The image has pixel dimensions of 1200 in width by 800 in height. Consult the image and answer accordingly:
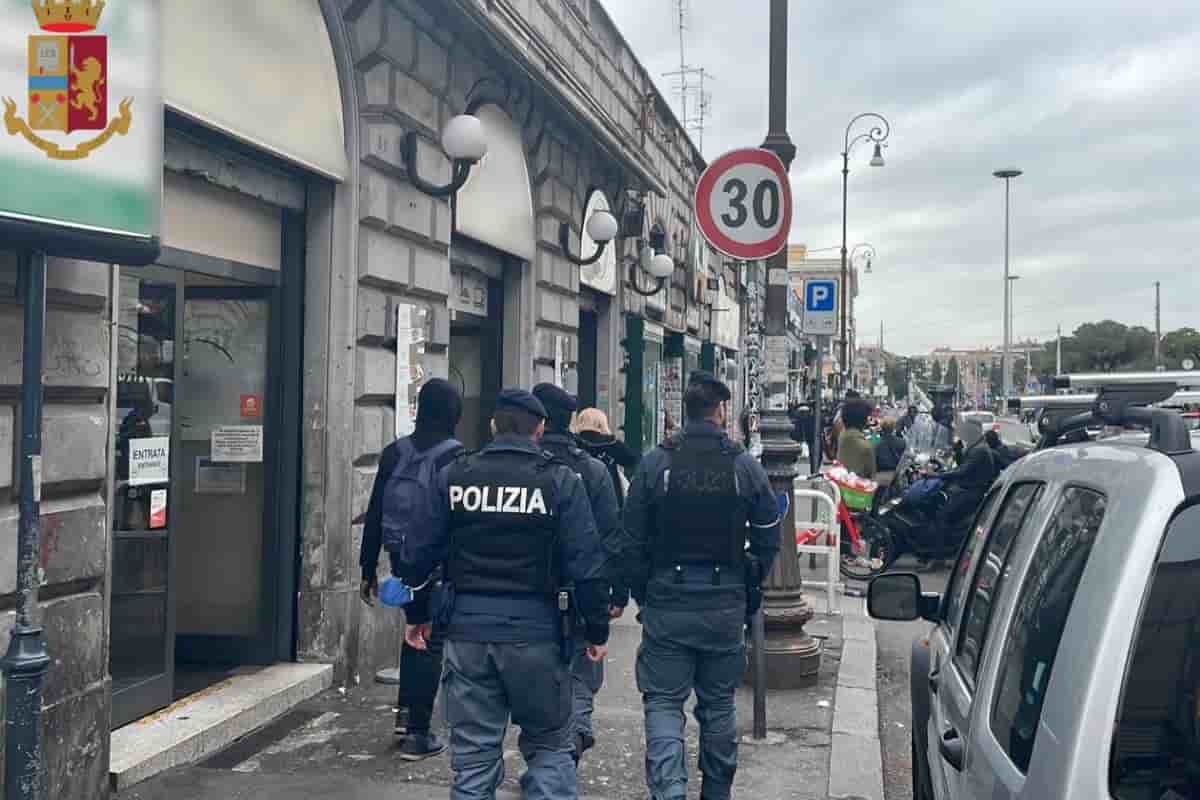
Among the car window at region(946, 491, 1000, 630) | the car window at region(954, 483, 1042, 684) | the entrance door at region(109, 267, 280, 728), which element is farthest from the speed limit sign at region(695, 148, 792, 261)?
the car window at region(954, 483, 1042, 684)

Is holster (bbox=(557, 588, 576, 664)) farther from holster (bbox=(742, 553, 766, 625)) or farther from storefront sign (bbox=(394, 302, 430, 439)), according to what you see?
storefront sign (bbox=(394, 302, 430, 439))

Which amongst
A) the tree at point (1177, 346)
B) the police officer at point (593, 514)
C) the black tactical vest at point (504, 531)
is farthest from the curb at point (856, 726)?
the tree at point (1177, 346)

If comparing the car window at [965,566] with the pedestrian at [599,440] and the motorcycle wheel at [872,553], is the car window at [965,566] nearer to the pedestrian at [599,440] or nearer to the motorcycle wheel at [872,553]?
the pedestrian at [599,440]

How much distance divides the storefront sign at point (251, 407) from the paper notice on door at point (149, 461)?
1144mm

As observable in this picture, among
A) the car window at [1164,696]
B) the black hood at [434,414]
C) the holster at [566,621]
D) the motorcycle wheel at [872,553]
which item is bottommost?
the motorcycle wheel at [872,553]

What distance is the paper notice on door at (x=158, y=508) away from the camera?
577cm

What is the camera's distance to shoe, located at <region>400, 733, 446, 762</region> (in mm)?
5730

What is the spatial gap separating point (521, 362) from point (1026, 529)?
8.39 metres

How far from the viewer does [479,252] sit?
Answer: 10.2 meters

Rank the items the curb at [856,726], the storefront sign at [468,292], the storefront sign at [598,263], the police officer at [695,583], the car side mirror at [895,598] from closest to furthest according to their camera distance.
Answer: the car side mirror at [895,598] < the police officer at [695,583] < the curb at [856,726] < the storefront sign at [468,292] < the storefront sign at [598,263]

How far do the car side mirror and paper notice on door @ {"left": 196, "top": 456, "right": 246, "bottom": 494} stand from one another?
4433 millimetres

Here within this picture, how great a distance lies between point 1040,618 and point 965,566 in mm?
1617

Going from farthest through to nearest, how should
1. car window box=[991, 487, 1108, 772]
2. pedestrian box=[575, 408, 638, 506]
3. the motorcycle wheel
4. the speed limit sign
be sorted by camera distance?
1. the motorcycle wheel
2. the speed limit sign
3. pedestrian box=[575, 408, 638, 506]
4. car window box=[991, 487, 1108, 772]

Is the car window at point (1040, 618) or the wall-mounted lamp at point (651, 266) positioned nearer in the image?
the car window at point (1040, 618)
